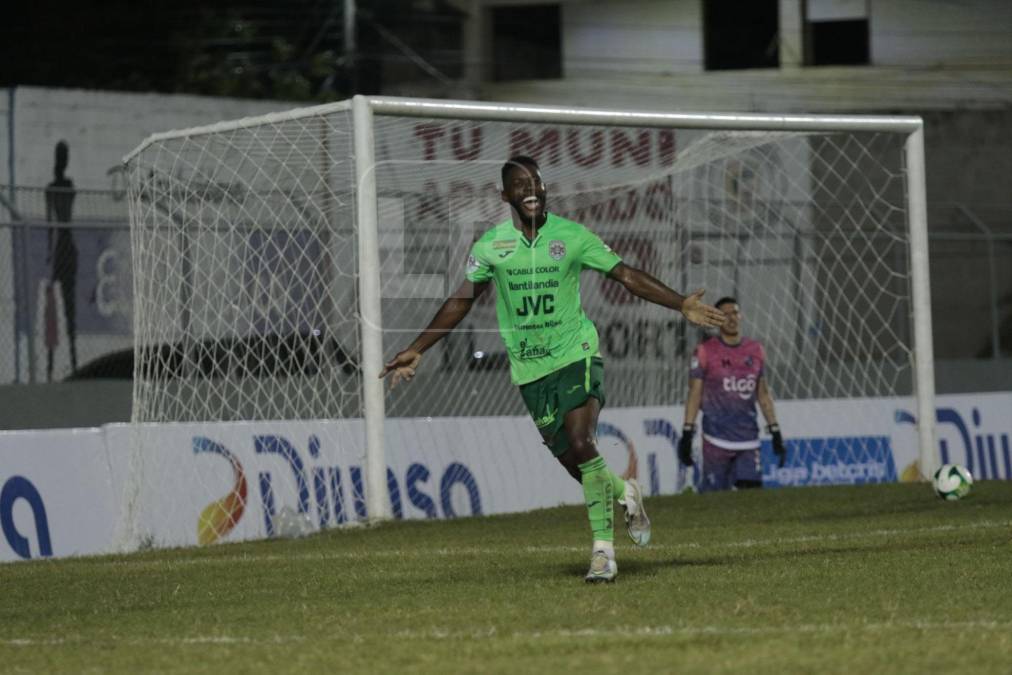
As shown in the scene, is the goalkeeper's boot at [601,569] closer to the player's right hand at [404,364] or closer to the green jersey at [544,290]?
the green jersey at [544,290]

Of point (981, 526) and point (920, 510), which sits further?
point (920, 510)

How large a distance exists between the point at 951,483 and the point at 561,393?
636 cm

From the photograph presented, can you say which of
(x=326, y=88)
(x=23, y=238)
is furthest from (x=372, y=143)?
(x=326, y=88)

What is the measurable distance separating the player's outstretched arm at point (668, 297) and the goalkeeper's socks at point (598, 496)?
0.85m

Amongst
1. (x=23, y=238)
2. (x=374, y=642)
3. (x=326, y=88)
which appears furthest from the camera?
(x=326, y=88)

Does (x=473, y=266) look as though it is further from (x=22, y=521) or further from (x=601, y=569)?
(x=22, y=521)

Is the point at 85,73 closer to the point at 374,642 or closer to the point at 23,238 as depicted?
the point at 23,238

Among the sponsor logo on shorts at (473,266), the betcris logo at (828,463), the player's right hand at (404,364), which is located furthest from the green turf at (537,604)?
the betcris logo at (828,463)

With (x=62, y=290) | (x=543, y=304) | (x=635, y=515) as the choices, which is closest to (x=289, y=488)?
(x=635, y=515)

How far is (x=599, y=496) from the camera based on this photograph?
9383 millimetres

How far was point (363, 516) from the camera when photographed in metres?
14.7

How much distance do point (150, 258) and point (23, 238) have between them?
166 inches

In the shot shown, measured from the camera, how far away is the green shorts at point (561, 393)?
31.0 ft

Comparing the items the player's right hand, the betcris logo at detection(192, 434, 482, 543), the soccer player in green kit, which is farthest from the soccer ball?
the player's right hand
